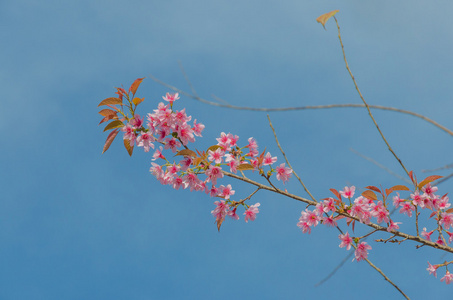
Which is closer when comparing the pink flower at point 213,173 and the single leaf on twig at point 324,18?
the single leaf on twig at point 324,18

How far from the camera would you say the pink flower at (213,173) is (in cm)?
315

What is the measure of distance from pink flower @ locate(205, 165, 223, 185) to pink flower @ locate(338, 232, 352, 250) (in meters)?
1.11

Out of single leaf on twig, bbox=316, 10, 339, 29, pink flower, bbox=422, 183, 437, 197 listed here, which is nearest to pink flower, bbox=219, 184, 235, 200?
pink flower, bbox=422, 183, 437, 197

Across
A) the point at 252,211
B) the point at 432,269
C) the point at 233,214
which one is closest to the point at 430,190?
the point at 432,269

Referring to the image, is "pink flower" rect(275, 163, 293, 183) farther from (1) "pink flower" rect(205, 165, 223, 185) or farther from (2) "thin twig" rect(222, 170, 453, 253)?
(1) "pink flower" rect(205, 165, 223, 185)

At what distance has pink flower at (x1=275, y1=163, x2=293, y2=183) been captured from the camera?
129 inches

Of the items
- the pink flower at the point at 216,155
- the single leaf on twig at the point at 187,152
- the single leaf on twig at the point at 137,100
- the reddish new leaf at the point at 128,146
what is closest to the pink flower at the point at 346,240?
the pink flower at the point at 216,155

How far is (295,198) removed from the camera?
312 centimetres

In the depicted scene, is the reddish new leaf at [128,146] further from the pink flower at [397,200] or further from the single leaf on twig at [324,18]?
the pink flower at [397,200]

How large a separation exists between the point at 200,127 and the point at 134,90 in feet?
1.94

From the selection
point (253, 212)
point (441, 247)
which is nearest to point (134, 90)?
point (253, 212)

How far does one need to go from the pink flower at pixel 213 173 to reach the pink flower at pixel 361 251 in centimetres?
125

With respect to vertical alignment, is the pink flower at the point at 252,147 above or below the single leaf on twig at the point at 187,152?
above

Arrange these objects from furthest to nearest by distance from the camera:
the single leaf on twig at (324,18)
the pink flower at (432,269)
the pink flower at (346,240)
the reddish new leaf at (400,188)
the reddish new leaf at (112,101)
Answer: the pink flower at (432,269) → the pink flower at (346,240) → the reddish new leaf at (112,101) → the reddish new leaf at (400,188) → the single leaf on twig at (324,18)
